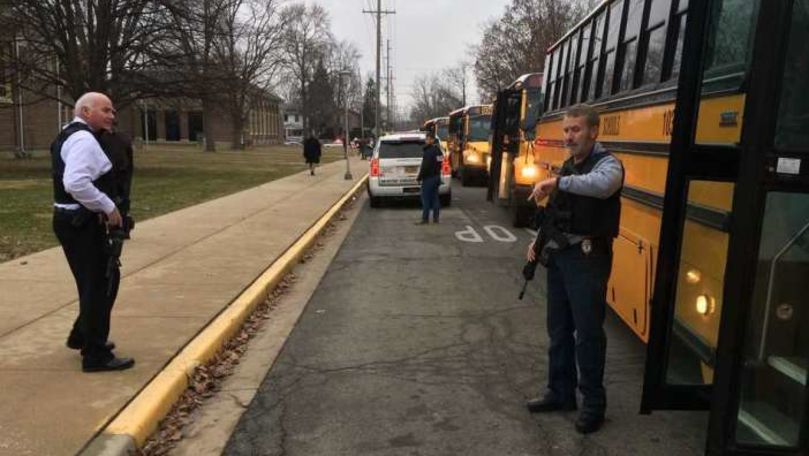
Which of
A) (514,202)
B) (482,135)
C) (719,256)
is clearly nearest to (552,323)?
(719,256)

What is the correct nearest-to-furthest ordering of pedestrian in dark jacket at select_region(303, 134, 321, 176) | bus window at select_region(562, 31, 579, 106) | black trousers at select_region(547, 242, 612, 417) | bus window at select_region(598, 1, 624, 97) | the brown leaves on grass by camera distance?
black trousers at select_region(547, 242, 612, 417) → the brown leaves on grass → bus window at select_region(598, 1, 624, 97) → bus window at select_region(562, 31, 579, 106) → pedestrian in dark jacket at select_region(303, 134, 321, 176)

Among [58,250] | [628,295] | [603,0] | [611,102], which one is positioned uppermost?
[603,0]

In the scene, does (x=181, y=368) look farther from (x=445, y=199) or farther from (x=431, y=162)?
(x=445, y=199)

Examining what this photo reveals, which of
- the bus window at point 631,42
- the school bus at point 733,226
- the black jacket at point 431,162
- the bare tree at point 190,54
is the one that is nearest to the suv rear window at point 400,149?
the black jacket at point 431,162

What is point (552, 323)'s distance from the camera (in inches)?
182

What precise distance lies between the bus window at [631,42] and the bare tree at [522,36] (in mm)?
42963

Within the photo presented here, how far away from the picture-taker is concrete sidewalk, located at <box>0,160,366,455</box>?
174 inches

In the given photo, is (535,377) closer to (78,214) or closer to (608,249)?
(608,249)

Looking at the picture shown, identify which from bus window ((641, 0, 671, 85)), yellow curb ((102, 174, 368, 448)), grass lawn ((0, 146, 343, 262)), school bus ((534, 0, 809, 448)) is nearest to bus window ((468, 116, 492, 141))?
grass lawn ((0, 146, 343, 262))

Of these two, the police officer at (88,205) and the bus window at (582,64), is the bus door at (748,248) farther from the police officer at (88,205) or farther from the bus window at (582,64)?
the bus window at (582,64)

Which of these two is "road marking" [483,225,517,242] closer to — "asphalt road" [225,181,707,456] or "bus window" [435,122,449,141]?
"asphalt road" [225,181,707,456]

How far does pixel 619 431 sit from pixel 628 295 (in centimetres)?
140

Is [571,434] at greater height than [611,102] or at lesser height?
lesser

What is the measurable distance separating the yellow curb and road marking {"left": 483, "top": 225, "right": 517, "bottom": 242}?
473cm
